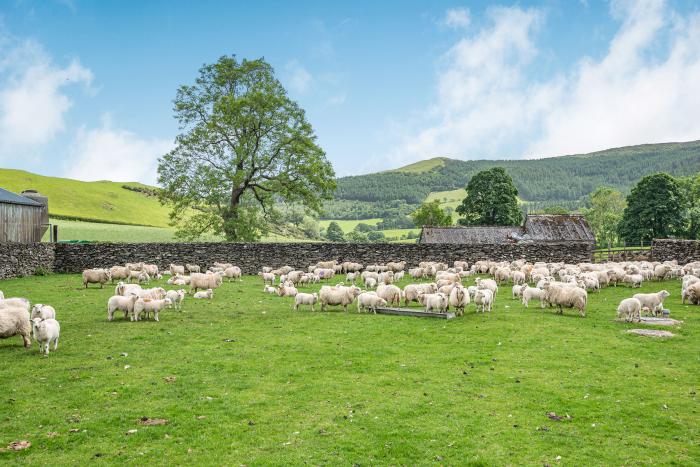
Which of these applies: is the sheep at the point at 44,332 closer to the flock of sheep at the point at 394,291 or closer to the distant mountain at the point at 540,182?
the flock of sheep at the point at 394,291

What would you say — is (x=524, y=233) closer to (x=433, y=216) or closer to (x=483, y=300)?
(x=433, y=216)

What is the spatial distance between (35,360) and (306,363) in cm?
674

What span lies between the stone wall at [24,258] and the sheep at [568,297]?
3161 centimetres

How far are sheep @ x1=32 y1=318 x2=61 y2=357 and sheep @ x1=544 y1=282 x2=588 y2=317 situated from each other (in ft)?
56.9

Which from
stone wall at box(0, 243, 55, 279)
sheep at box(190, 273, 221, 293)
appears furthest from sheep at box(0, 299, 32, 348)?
stone wall at box(0, 243, 55, 279)

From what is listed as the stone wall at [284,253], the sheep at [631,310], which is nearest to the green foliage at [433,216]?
the stone wall at [284,253]

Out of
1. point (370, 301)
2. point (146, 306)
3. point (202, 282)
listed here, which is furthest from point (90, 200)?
point (370, 301)

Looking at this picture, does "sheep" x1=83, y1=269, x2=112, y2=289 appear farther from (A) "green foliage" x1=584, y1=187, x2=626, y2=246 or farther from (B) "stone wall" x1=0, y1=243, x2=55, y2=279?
(A) "green foliage" x1=584, y1=187, x2=626, y2=246

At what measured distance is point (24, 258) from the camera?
34.3 m

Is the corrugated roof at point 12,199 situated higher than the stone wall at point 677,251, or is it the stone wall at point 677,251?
the corrugated roof at point 12,199

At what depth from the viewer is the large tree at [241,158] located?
45656 mm

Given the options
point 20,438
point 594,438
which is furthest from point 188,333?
point 594,438

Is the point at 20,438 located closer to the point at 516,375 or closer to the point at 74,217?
the point at 516,375

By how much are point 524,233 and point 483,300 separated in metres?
38.6
